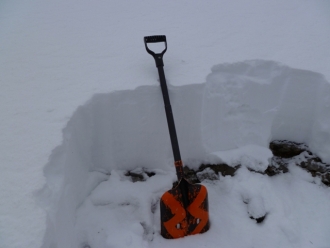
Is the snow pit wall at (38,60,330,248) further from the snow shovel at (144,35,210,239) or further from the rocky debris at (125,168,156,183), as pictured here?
the snow shovel at (144,35,210,239)

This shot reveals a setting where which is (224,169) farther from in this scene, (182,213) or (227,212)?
(182,213)

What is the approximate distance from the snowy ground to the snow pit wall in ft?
0.03

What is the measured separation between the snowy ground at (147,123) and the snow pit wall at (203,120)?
0.03ft

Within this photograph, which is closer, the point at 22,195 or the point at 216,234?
the point at 22,195

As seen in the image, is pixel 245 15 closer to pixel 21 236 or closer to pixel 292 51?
pixel 292 51

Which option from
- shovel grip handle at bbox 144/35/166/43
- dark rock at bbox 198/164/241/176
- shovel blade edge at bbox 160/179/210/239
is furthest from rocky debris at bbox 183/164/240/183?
shovel grip handle at bbox 144/35/166/43

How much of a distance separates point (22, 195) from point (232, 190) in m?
1.81


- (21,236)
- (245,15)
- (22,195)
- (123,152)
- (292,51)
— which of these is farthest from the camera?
(245,15)

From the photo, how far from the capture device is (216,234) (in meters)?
2.25

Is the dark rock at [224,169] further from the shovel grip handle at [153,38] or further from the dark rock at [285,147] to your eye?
the shovel grip handle at [153,38]

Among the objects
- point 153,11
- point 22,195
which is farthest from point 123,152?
point 153,11

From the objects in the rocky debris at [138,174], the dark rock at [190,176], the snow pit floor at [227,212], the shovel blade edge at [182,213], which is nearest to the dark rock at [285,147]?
the snow pit floor at [227,212]

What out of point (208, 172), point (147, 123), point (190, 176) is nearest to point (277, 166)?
point (208, 172)

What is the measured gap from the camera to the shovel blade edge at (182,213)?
213 cm
